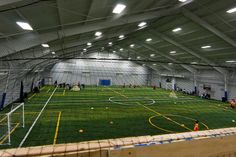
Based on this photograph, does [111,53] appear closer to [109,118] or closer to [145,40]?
[145,40]

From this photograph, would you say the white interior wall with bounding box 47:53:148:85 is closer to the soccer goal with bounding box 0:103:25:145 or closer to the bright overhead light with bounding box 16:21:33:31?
the soccer goal with bounding box 0:103:25:145

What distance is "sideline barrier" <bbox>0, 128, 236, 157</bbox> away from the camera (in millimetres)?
2295

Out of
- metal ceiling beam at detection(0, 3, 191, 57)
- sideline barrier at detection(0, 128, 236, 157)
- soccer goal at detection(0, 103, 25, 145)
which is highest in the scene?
metal ceiling beam at detection(0, 3, 191, 57)

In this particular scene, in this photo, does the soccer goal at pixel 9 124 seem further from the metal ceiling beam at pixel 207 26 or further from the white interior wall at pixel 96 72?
the white interior wall at pixel 96 72

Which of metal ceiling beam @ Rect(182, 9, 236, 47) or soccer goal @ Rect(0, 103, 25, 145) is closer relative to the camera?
soccer goal @ Rect(0, 103, 25, 145)

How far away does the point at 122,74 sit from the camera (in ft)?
155

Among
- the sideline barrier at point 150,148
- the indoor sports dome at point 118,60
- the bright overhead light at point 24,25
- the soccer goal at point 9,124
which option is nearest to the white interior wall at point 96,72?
the indoor sports dome at point 118,60

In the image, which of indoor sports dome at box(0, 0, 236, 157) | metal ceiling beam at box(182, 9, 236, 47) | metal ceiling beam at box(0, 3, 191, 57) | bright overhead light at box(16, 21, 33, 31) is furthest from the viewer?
metal ceiling beam at box(182, 9, 236, 47)

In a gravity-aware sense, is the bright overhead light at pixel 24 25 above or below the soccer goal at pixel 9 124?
above

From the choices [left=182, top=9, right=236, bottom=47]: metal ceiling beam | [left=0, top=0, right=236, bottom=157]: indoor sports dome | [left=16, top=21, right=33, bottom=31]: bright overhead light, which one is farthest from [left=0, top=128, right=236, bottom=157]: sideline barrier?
[left=182, top=9, right=236, bottom=47]: metal ceiling beam

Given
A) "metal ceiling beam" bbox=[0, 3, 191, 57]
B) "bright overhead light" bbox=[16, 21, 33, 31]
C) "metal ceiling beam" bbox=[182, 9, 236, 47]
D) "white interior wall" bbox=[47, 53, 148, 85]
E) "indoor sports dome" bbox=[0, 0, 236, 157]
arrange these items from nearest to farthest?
"indoor sports dome" bbox=[0, 0, 236, 157] < "bright overhead light" bbox=[16, 21, 33, 31] < "metal ceiling beam" bbox=[0, 3, 191, 57] < "metal ceiling beam" bbox=[182, 9, 236, 47] < "white interior wall" bbox=[47, 53, 148, 85]

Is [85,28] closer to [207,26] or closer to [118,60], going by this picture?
[118,60]

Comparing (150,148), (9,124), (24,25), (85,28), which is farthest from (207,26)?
(150,148)

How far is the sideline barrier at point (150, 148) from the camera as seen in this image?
2.29 metres
